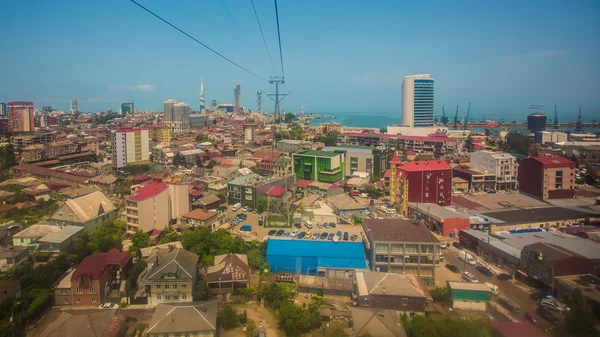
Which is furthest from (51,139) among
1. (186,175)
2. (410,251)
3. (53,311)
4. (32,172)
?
(410,251)

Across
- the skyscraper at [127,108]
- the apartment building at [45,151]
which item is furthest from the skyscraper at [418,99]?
the skyscraper at [127,108]

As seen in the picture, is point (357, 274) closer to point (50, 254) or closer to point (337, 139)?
point (50, 254)

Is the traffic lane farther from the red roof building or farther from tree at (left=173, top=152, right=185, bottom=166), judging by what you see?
tree at (left=173, top=152, right=185, bottom=166)

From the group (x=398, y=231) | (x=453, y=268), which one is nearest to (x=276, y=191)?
(x=398, y=231)

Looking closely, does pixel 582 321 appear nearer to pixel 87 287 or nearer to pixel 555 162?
pixel 87 287

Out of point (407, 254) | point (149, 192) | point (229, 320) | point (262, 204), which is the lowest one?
point (229, 320)

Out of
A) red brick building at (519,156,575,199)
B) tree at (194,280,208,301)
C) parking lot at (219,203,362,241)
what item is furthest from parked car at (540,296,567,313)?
red brick building at (519,156,575,199)
